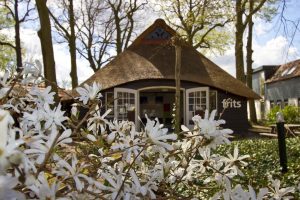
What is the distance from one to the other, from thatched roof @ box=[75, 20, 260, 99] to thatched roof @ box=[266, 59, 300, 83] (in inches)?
590

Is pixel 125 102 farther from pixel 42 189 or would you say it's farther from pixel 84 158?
pixel 42 189

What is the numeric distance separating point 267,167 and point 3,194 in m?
6.56

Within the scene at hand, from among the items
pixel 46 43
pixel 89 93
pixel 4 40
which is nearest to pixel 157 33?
pixel 46 43

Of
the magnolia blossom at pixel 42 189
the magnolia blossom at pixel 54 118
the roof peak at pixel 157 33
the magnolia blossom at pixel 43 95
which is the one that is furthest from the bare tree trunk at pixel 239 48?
the magnolia blossom at pixel 42 189

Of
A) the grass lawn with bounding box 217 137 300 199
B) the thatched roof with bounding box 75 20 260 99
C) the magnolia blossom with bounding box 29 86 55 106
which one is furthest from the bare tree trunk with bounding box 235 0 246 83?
the magnolia blossom with bounding box 29 86 55 106

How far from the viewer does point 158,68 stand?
18.3m

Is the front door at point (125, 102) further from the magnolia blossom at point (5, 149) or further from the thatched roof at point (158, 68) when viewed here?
the magnolia blossom at point (5, 149)

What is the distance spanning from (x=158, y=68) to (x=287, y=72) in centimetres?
1990

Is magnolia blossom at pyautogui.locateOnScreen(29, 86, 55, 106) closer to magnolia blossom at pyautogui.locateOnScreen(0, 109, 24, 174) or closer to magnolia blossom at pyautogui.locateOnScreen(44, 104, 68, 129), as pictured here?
magnolia blossom at pyautogui.locateOnScreen(44, 104, 68, 129)

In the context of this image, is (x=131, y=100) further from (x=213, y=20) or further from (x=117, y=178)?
(x=117, y=178)

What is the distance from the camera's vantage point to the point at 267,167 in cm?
700

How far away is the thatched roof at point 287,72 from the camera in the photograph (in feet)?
110

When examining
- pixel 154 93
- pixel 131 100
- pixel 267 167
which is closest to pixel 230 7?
pixel 154 93

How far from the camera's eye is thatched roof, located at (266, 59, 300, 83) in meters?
33.5
